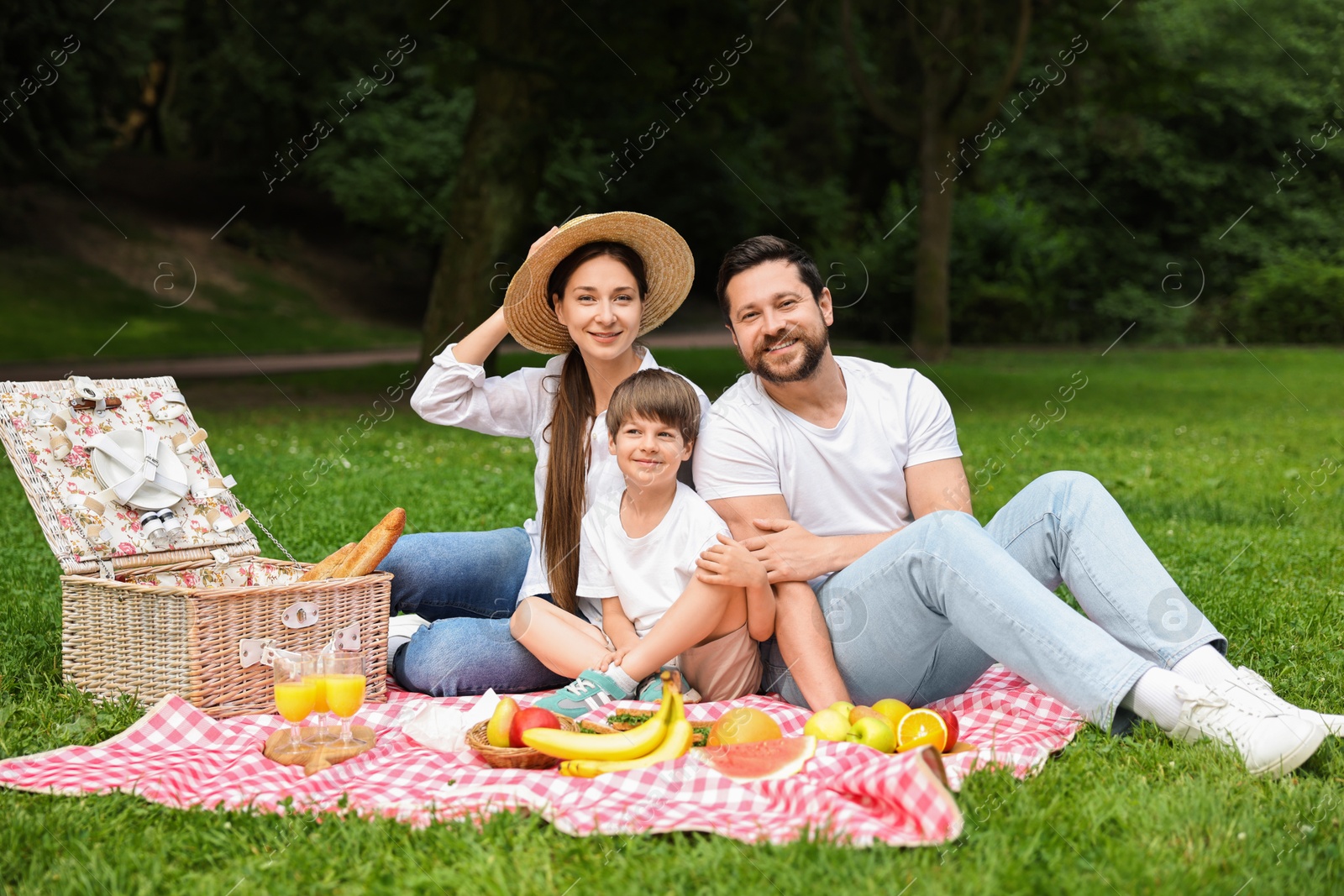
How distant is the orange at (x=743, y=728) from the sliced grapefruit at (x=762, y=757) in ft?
0.23

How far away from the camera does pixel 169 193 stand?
31812 millimetres

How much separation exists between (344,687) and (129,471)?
137 cm

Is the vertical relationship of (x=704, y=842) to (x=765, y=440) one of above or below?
below

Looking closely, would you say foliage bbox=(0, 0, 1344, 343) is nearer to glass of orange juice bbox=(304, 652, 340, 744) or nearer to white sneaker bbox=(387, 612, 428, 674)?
white sneaker bbox=(387, 612, 428, 674)

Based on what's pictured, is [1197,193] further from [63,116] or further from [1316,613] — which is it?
[1316,613]

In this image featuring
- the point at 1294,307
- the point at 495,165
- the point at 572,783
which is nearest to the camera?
the point at 572,783

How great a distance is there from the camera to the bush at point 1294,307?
23.8 metres

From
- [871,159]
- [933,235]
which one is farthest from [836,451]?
[871,159]

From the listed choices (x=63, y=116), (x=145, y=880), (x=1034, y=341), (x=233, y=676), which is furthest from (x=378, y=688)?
(x=63, y=116)

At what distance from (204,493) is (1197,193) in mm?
30052

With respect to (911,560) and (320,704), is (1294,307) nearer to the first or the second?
(911,560)

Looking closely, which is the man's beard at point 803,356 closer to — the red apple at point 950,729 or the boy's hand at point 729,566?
the boy's hand at point 729,566

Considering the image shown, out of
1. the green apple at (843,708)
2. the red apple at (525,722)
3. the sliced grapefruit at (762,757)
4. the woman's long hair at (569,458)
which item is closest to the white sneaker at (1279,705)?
the green apple at (843,708)

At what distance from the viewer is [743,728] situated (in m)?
3.02
